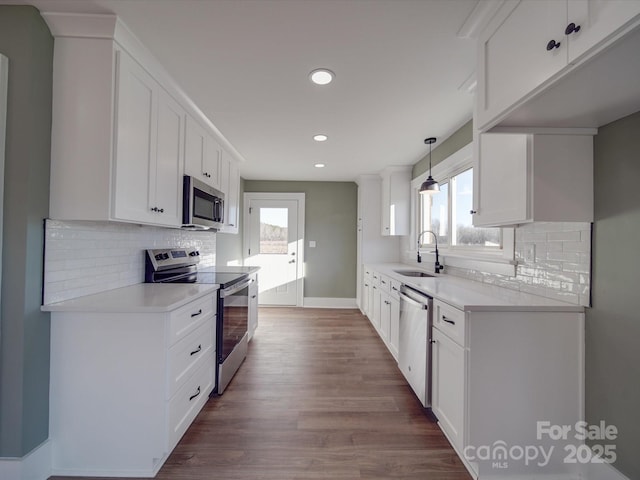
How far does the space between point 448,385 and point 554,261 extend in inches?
37.8

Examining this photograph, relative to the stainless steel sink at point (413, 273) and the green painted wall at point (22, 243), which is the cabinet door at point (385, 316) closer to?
the stainless steel sink at point (413, 273)

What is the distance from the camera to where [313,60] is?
5.73 feet

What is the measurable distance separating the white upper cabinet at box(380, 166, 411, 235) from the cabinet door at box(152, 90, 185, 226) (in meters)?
2.90

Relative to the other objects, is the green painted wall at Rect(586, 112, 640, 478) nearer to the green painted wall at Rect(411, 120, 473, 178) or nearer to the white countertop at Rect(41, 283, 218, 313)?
the green painted wall at Rect(411, 120, 473, 178)

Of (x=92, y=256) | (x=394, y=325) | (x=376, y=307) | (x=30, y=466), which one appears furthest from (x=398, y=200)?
(x=30, y=466)

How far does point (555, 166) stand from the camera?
1.43m

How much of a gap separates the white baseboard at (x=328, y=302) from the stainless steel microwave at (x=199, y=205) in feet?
8.76

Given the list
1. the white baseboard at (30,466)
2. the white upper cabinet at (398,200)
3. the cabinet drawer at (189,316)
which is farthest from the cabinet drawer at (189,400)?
the white upper cabinet at (398,200)

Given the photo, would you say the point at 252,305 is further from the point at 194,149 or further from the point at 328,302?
the point at 328,302

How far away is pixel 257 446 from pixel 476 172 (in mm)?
2185

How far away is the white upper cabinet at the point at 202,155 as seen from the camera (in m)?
2.43

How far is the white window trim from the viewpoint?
78.8 inches

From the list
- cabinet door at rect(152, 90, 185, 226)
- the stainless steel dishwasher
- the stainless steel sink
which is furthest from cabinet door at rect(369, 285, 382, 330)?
cabinet door at rect(152, 90, 185, 226)

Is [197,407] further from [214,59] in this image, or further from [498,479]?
[214,59]
